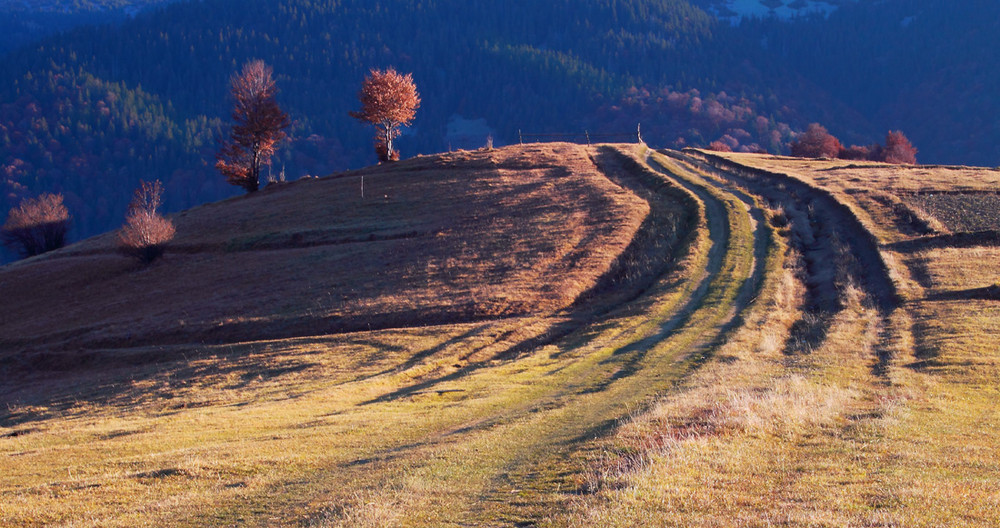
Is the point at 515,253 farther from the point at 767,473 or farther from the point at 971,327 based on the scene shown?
the point at 767,473

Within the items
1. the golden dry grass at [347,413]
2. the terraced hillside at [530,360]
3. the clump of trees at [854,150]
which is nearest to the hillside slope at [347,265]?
the terraced hillside at [530,360]

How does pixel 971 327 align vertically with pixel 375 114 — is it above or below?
below

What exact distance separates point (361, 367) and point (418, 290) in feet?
31.4

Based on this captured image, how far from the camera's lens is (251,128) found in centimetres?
7269

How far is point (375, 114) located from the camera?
2921 inches

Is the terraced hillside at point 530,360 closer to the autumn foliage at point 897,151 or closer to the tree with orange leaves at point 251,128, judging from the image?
the tree with orange leaves at point 251,128

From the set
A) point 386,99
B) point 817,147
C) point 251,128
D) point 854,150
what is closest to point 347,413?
point 386,99

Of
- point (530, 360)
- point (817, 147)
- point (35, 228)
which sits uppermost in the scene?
point (817, 147)

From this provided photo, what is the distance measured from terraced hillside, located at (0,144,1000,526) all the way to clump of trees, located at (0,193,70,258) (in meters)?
22.6

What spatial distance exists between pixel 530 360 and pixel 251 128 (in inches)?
2358

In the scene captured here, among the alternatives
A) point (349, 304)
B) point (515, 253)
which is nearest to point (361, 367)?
point (349, 304)

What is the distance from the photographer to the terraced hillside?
9477 mm

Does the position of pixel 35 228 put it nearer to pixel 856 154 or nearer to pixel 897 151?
pixel 856 154

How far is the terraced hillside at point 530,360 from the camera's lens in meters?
9.48
